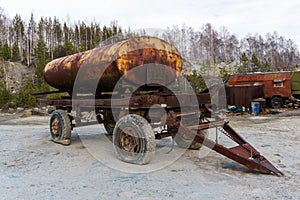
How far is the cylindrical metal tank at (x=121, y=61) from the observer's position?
4.81 metres

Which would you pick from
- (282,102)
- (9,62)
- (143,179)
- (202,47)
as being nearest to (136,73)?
(143,179)

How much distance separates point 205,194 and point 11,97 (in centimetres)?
1874

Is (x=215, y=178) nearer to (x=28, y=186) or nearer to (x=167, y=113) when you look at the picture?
(x=167, y=113)

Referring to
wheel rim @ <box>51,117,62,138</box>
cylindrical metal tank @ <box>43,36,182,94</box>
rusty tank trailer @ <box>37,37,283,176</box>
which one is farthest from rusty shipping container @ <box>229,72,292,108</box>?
wheel rim @ <box>51,117,62,138</box>

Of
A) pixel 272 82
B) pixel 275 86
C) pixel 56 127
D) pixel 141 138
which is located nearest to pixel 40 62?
pixel 272 82

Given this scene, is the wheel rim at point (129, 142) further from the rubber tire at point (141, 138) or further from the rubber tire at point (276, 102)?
the rubber tire at point (276, 102)

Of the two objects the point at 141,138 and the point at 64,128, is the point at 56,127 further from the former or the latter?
the point at 141,138

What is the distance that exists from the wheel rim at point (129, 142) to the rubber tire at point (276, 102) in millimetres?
14489

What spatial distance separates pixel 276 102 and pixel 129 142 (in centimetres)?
1470

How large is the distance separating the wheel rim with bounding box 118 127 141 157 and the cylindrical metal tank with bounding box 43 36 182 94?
0.94 m

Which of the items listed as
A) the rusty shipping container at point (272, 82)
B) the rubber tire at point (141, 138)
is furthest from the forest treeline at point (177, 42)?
the rubber tire at point (141, 138)

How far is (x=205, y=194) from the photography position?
3.16 m

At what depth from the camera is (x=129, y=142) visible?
15.2 feet

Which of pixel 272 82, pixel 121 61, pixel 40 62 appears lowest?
pixel 272 82
